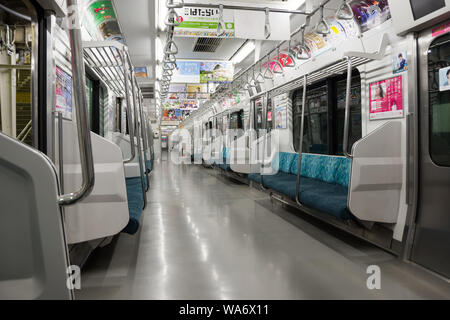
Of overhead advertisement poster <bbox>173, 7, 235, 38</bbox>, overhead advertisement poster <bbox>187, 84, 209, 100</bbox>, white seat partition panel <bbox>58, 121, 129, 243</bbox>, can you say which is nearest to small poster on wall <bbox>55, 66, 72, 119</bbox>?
white seat partition panel <bbox>58, 121, 129, 243</bbox>

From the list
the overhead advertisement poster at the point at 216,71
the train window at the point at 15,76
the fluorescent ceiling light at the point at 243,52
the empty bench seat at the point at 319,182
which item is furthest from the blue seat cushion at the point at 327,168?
the overhead advertisement poster at the point at 216,71

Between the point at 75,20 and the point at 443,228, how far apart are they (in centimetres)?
307

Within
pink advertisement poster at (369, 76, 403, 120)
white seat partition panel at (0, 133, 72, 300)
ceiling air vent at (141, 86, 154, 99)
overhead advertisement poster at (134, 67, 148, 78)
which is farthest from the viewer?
ceiling air vent at (141, 86, 154, 99)

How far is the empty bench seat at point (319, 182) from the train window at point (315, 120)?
1.05 ft

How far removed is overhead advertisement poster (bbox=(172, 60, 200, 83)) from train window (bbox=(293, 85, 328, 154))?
4480mm

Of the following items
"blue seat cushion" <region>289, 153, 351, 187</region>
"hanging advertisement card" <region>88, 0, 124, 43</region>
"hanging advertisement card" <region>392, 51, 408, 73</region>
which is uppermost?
"hanging advertisement card" <region>88, 0, 124, 43</region>

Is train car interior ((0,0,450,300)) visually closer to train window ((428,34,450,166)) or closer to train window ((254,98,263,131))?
train window ((428,34,450,166))

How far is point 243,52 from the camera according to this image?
8.99 m

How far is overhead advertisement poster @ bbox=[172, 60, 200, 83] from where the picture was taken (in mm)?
9594

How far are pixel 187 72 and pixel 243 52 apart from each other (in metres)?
1.88

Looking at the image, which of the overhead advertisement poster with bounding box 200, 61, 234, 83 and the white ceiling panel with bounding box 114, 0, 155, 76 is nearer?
the white ceiling panel with bounding box 114, 0, 155, 76

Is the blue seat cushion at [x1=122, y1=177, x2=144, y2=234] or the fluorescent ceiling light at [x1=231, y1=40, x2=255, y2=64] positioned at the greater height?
the fluorescent ceiling light at [x1=231, y1=40, x2=255, y2=64]

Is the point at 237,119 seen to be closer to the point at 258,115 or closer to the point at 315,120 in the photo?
the point at 258,115

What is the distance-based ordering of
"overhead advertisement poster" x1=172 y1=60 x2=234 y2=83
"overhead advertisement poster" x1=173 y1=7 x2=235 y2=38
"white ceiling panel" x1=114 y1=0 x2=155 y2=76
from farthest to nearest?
"overhead advertisement poster" x1=172 y1=60 x2=234 y2=83 < "white ceiling panel" x1=114 y1=0 x2=155 y2=76 < "overhead advertisement poster" x1=173 y1=7 x2=235 y2=38
